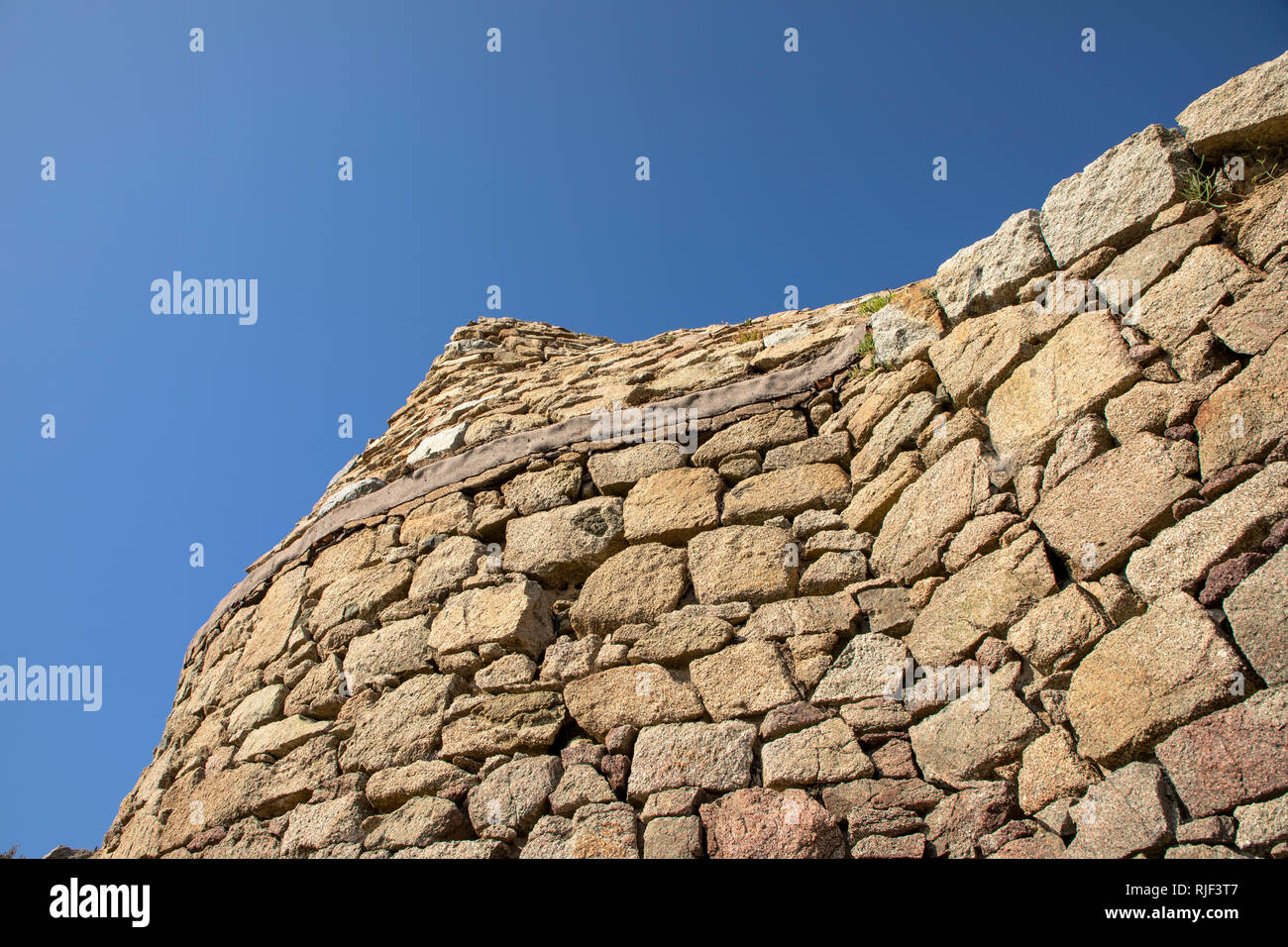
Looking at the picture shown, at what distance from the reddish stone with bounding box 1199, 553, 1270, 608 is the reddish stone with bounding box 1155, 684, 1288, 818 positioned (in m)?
0.26

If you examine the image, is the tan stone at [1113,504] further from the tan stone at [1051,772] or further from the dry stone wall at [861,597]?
the tan stone at [1051,772]

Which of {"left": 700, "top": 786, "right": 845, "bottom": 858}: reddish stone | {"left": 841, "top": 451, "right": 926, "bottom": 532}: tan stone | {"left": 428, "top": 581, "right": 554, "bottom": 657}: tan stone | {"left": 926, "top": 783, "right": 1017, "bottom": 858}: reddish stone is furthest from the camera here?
{"left": 428, "top": 581, "right": 554, "bottom": 657}: tan stone

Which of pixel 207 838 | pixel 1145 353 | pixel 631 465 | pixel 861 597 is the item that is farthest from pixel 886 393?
pixel 207 838

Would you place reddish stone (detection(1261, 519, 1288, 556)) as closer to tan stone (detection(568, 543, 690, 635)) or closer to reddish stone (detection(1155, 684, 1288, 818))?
reddish stone (detection(1155, 684, 1288, 818))

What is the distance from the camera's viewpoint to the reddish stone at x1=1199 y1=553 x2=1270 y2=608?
2.38 m

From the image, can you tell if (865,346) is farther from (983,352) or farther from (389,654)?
(389,654)

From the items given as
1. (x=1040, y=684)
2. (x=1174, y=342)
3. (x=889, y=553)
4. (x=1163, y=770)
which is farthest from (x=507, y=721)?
(x=1174, y=342)

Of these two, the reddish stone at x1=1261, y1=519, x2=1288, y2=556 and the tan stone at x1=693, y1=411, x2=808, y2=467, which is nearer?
the reddish stone at x1=1261, y1=519, x2=1288, y2=556

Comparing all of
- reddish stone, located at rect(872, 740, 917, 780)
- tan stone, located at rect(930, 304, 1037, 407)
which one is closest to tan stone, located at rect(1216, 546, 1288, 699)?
reddish stone, located at rect(872, 740, 917, 780)

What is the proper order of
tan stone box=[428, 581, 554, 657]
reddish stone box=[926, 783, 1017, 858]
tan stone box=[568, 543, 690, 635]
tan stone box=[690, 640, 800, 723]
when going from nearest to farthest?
reddish stone box=[926, 783, 1017, 858] < tan stone box=[690, 640, 800, 723] < tan stone box=[568, 543, 690, 635] < tan stone box=[428, 581, 554, 657]

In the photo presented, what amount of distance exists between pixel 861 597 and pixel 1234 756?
1.27 m

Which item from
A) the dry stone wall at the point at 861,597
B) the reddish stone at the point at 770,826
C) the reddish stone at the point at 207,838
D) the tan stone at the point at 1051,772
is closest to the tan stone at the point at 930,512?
the dry stone wall at the point at 861,597

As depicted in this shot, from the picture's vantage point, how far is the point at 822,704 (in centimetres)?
310
